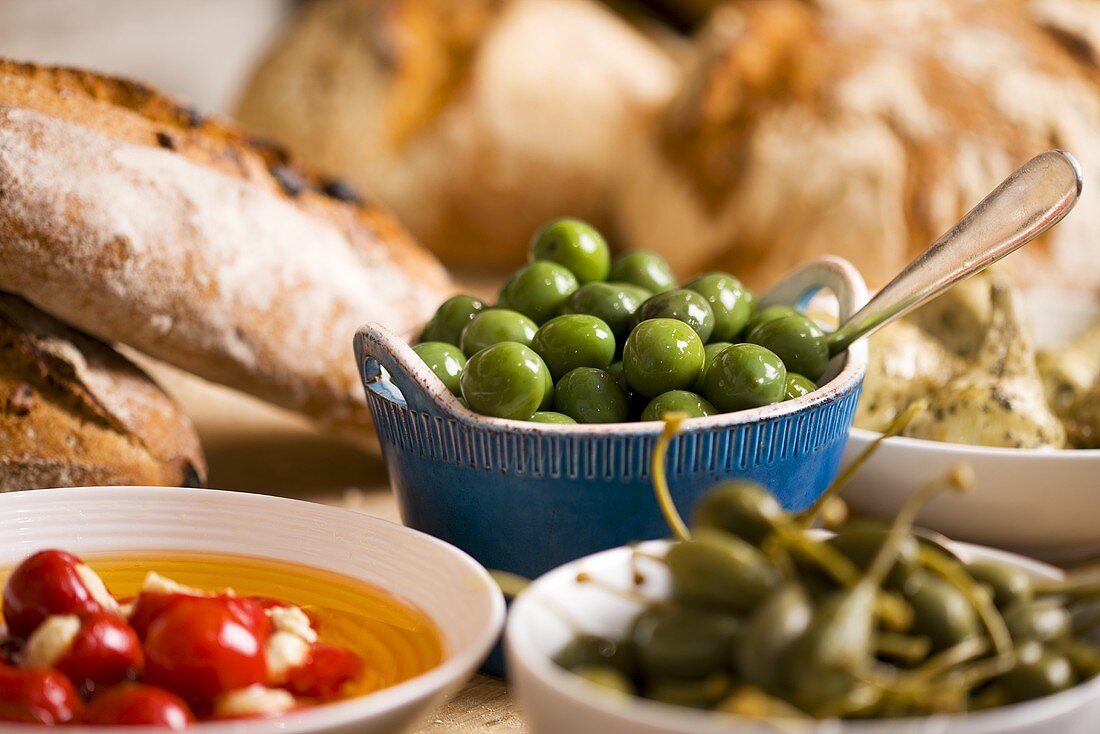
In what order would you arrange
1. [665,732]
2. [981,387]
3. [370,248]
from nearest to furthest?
[665,732] → [981,387] → [370,248]

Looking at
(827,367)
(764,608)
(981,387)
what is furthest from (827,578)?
(981,387)

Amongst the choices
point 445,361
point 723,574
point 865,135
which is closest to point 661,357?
point 445,361

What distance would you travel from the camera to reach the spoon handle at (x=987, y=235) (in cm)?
73

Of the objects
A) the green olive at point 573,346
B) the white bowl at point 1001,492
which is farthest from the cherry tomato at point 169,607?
the white bowl at point 1001,492

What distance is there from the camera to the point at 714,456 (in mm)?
667

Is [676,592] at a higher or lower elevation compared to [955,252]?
lower

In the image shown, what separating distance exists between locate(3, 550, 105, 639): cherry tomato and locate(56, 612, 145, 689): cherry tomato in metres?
0.02

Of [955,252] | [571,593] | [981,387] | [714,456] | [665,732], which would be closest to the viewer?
[665,732]

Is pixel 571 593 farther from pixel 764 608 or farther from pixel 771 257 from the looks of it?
pixel 771 257

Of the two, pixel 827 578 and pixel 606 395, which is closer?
pixel 827 578

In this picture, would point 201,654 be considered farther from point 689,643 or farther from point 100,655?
point 689,643

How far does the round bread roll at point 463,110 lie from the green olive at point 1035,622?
4.24 ft

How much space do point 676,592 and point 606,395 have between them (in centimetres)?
22

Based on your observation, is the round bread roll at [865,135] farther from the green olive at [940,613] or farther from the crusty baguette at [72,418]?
the green olive at [940,613]
